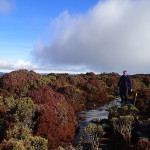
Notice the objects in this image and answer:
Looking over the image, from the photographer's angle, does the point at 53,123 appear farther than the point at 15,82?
No

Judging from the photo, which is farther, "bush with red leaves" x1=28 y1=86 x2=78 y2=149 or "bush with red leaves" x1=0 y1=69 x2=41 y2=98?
"bush with red leaves" x1=0 y1=69 x2=41 y2=98

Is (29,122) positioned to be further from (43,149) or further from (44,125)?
(43,149)

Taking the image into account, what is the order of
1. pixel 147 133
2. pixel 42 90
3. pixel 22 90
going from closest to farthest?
1. pixel 147 133
2. pixel 42 90
3. pixel 22 90

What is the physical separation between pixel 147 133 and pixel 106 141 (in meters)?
2.47

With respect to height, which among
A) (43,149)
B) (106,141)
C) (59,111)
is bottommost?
(106,141)

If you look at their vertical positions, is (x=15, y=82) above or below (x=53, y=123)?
above

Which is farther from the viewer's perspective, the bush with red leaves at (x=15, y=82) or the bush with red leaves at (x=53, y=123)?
the bush with red leaves at (x=15, y=82)

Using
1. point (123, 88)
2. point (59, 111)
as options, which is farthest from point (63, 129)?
point (123, 88)

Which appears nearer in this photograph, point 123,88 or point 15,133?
point 15,133

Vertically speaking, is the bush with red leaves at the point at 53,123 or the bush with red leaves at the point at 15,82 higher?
the bush with red leaves at the point at 15,82

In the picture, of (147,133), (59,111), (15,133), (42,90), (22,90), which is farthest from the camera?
(22,90)

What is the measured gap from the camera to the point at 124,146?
7.57 m

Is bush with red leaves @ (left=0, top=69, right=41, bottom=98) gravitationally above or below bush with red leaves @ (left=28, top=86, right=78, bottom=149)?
above

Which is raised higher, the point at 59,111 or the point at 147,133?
the point at 59,111
